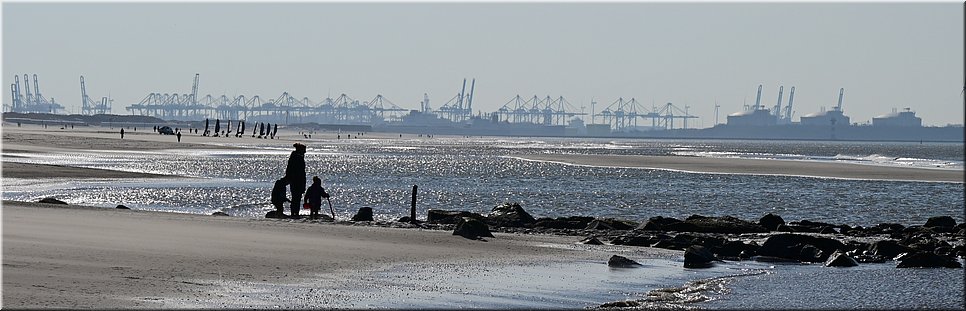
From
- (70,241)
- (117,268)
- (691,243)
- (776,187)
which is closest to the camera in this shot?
(117,268)

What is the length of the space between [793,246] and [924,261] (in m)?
1.73


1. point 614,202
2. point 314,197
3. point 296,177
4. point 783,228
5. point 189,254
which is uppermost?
point 296,177

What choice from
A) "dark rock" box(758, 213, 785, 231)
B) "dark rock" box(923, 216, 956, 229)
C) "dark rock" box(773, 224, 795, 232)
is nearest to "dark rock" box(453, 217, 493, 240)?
"dark rock" box(773, 224, 795, 232)

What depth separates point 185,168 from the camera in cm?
4162

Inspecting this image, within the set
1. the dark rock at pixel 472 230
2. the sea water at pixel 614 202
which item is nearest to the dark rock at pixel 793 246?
the sea water at pixel 614 202

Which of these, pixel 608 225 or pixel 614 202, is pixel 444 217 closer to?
pixel 608 225

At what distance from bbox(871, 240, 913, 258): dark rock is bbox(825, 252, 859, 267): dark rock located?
1057 mm

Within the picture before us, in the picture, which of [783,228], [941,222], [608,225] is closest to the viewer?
[608,225]

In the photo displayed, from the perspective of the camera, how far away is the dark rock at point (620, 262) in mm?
13609

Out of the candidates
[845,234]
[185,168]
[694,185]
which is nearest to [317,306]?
[845,234]

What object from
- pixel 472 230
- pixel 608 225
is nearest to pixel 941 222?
pixel 608 225

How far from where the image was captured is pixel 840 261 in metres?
15.1

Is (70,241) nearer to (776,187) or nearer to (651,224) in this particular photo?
(651,224)

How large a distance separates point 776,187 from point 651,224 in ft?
65.9
